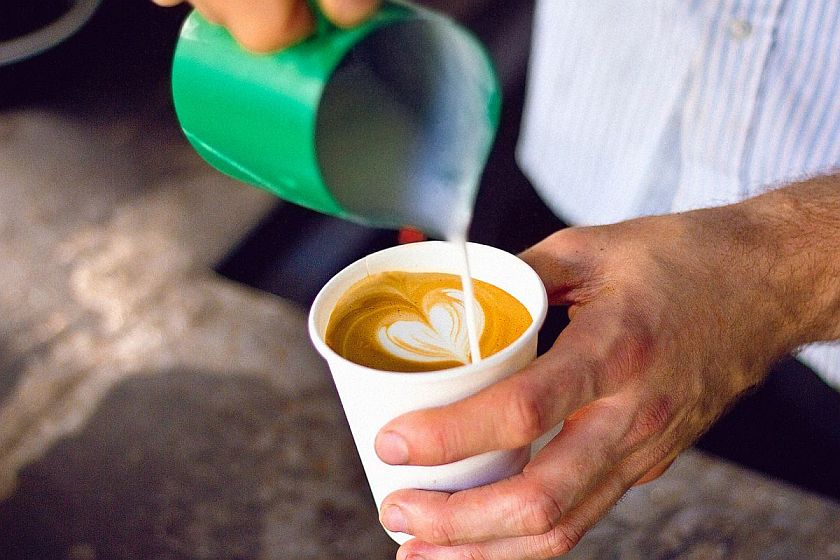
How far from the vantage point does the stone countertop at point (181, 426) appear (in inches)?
48.1

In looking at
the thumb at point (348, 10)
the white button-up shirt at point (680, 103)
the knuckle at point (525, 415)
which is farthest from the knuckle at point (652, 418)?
the white button-up shirt at point (680, 103)

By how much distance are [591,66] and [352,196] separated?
1.14 m

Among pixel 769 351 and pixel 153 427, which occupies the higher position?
pixel 769 351

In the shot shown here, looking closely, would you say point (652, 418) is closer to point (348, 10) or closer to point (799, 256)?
point (799, 256)

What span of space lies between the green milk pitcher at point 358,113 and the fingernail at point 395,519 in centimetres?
34

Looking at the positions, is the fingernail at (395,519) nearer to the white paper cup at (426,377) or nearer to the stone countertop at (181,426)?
the white paper cup at (426,377)

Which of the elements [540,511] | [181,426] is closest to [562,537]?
[540,511]

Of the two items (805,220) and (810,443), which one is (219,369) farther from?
(810,443)

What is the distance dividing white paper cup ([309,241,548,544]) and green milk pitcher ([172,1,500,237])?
16cm

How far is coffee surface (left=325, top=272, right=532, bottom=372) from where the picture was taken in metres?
1.04

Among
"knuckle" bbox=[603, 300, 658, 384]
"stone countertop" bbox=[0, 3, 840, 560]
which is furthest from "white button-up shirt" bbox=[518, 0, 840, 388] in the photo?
"knuckle" bbox=[603, 300, 658, 384]

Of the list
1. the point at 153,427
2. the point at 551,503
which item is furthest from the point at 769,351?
the point at 153,427

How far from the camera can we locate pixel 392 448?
90 cm

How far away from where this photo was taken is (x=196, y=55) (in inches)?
32.5
